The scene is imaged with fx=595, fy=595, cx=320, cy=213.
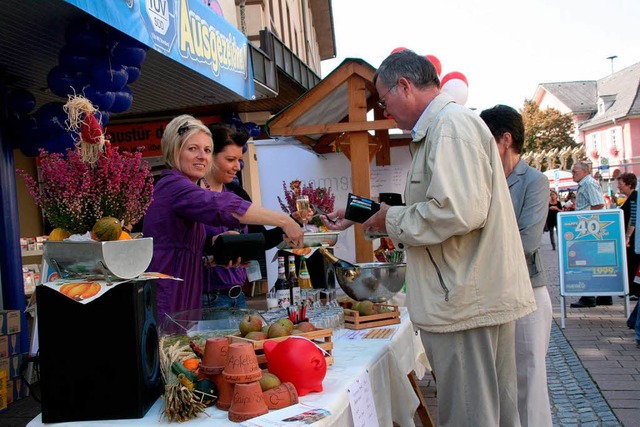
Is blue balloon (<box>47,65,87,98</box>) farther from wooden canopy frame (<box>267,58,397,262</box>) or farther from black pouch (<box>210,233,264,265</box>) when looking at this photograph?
black pouch (<box>210,233,264,265</box>)

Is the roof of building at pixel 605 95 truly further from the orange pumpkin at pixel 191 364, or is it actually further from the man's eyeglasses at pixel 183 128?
the orange pumpkin at pixel 191 364

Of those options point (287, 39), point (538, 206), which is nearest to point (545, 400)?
point (538, 206)

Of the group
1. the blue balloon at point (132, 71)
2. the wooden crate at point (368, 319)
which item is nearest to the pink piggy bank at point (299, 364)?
the wooden crate at point (368, 319)

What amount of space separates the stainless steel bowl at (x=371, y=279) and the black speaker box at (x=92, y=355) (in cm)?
135

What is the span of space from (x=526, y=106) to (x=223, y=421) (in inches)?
1951

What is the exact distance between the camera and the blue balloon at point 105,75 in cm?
452

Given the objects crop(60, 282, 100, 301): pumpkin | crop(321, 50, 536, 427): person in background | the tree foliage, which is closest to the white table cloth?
crop(321, 50, 536, 427): person in background

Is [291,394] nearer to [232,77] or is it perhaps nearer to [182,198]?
[182,198]

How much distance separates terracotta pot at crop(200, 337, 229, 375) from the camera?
6.12 ft

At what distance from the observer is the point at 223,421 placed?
5.60ft

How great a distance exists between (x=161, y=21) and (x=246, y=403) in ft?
13.5

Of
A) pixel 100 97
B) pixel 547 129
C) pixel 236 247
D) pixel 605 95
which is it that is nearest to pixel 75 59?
pixel 100 97

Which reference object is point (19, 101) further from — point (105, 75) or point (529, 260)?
point (529, 260)

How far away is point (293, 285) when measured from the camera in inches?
133
